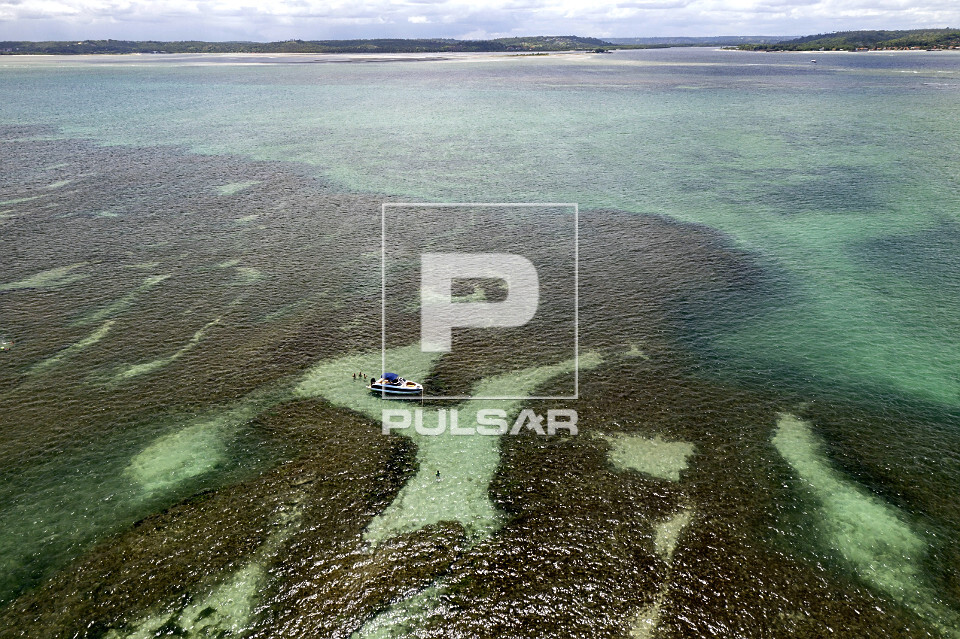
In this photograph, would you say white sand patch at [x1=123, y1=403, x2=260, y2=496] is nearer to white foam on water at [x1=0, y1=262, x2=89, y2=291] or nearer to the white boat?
the white boat

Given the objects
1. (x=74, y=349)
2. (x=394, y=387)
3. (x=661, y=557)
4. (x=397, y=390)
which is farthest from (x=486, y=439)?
(x=74, y=349)

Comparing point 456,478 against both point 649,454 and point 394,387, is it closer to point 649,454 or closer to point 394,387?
point 394,387

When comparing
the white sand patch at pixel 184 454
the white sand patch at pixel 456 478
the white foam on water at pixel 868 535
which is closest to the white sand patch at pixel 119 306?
the white sand patch at pixel 184 454

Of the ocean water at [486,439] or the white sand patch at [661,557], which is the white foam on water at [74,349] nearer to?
the ocean water at [486,439]

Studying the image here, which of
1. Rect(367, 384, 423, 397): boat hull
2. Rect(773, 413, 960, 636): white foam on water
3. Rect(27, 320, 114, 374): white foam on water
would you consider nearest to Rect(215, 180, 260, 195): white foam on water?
Rect(27, 320, 114, 374): white foam on water

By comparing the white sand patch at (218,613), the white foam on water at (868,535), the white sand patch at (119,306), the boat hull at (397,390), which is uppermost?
the white sand patch at (119,306)

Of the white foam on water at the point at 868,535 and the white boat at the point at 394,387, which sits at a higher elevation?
the white boat at the point at 394,387
